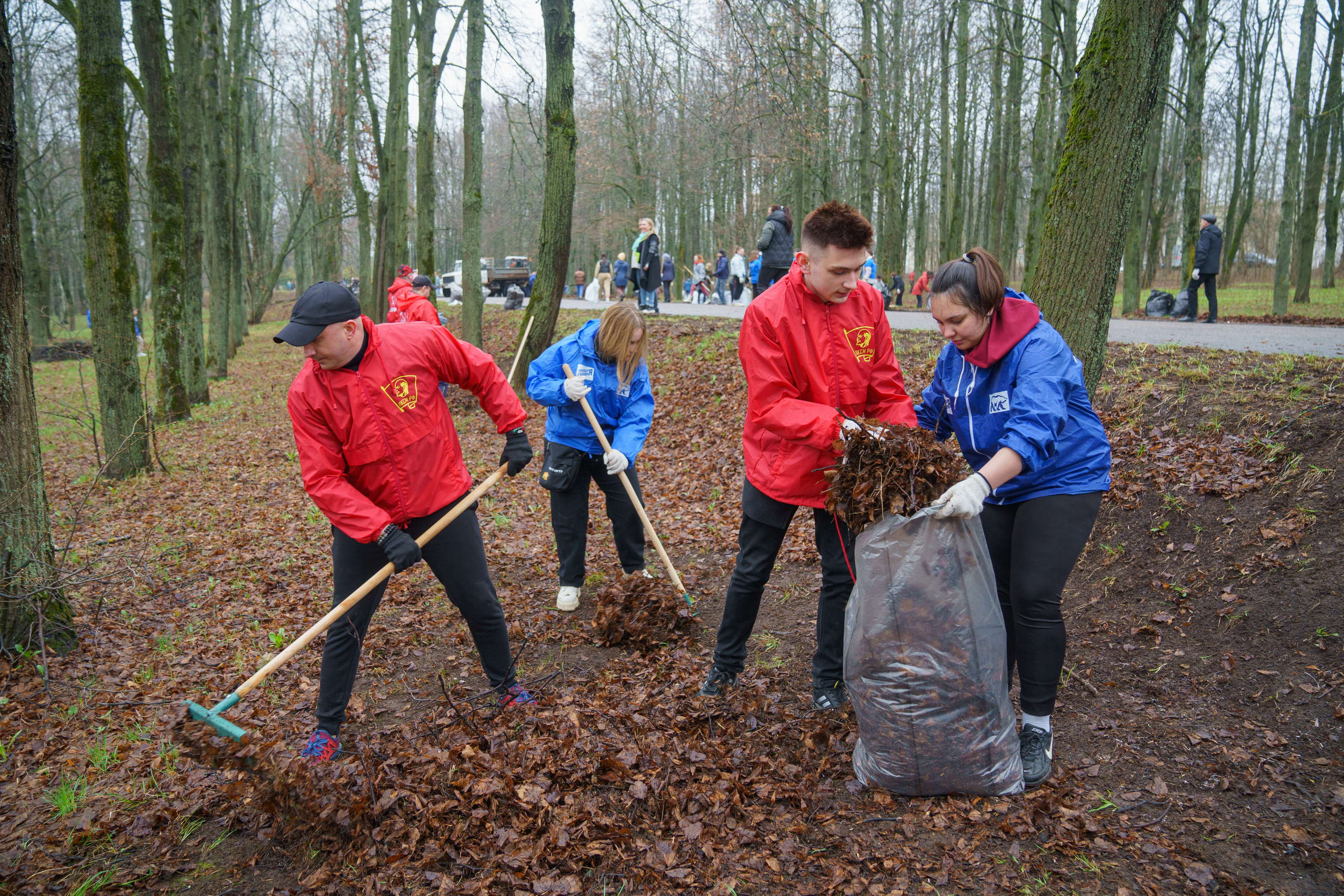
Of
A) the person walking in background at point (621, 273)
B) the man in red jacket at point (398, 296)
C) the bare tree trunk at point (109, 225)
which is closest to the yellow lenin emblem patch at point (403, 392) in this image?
the bare tree trunk at point (109, 225)

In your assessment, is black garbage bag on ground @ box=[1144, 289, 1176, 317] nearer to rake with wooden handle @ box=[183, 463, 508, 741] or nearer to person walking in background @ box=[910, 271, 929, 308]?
person walking in background @ box=[910, 271, 929, 308]

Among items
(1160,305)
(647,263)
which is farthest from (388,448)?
(1160,305)

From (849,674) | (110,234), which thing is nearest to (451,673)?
(849,674)

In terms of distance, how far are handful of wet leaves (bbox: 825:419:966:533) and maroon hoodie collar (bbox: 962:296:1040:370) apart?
0.36 m

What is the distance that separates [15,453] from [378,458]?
217cm

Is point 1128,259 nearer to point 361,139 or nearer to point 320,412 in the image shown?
point 320,412

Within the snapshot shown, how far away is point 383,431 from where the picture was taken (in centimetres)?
297

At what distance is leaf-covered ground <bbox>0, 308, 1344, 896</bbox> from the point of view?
252cm

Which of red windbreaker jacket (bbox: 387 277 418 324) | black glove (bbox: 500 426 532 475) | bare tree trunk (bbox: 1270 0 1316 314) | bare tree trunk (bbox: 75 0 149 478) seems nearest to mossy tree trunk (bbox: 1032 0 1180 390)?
black glove (bbox: 500 426 532 475)

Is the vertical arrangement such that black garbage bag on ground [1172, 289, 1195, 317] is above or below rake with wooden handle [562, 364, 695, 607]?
above

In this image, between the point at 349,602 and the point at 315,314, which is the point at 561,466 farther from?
the point at 315,314

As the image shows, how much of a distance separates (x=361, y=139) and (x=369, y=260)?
2.93 meters

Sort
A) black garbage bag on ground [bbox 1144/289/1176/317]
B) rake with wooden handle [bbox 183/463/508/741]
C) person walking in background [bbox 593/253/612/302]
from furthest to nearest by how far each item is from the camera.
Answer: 1. person walking in background [bbox 593/253/612/302]
2. black garbage bag on ground [bbox 1144/289/1176/317]
3. rake with wooden handle [bbox 183/463/508/741]

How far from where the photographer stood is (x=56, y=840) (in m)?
2.67
